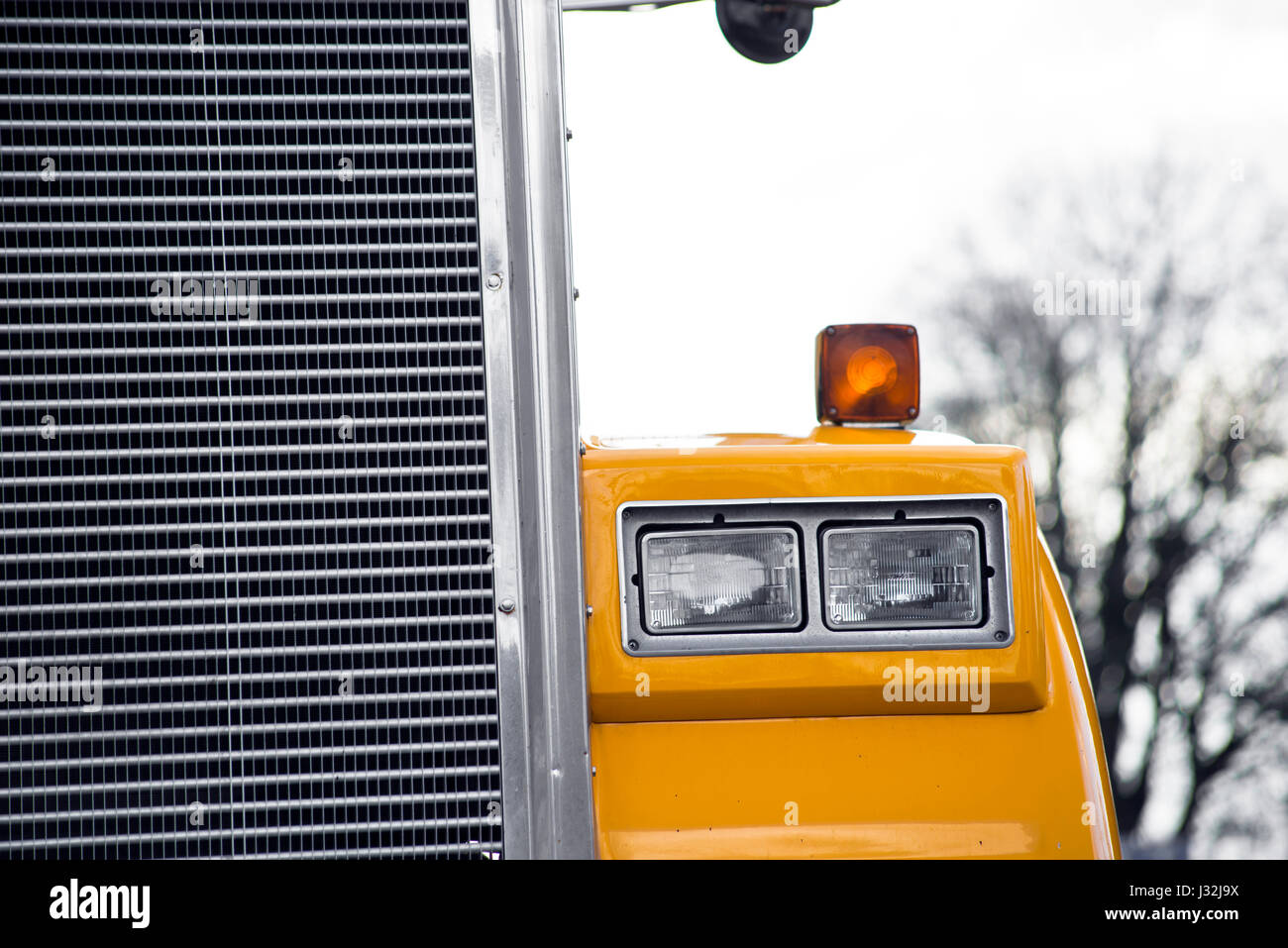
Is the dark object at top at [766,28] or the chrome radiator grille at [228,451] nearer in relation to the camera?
the chrome radiator grille at [228,451]

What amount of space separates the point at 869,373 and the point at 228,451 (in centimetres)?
143

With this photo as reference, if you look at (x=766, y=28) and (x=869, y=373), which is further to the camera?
(x=869, y=373)

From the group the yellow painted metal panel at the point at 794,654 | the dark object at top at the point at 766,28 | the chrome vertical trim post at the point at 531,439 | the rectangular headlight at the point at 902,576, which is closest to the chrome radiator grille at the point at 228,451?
the chrome vertical trim post at the point at 531,439

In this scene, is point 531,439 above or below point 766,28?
below

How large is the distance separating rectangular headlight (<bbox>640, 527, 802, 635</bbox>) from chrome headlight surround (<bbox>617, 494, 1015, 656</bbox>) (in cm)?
1

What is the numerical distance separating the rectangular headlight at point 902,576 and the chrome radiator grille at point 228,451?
65cm

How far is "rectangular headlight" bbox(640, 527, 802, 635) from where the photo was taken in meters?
2.09

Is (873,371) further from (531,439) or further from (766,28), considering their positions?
(531,439)

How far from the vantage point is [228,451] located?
1.85 m

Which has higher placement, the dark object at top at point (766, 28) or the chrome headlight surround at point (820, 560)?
the dark object at top at point (766, 28)

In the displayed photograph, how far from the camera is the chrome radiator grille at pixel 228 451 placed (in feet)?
6.03

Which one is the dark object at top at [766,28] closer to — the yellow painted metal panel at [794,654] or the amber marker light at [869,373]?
the amber marker light at [869,373]

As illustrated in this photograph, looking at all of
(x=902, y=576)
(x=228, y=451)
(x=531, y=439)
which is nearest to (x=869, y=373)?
(x=902, y=576)

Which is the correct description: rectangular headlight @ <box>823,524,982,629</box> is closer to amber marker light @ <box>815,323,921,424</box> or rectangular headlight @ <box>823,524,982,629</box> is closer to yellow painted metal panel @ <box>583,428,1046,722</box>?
yellow painted metal panel @ <box>583,428,1046,722</box>
